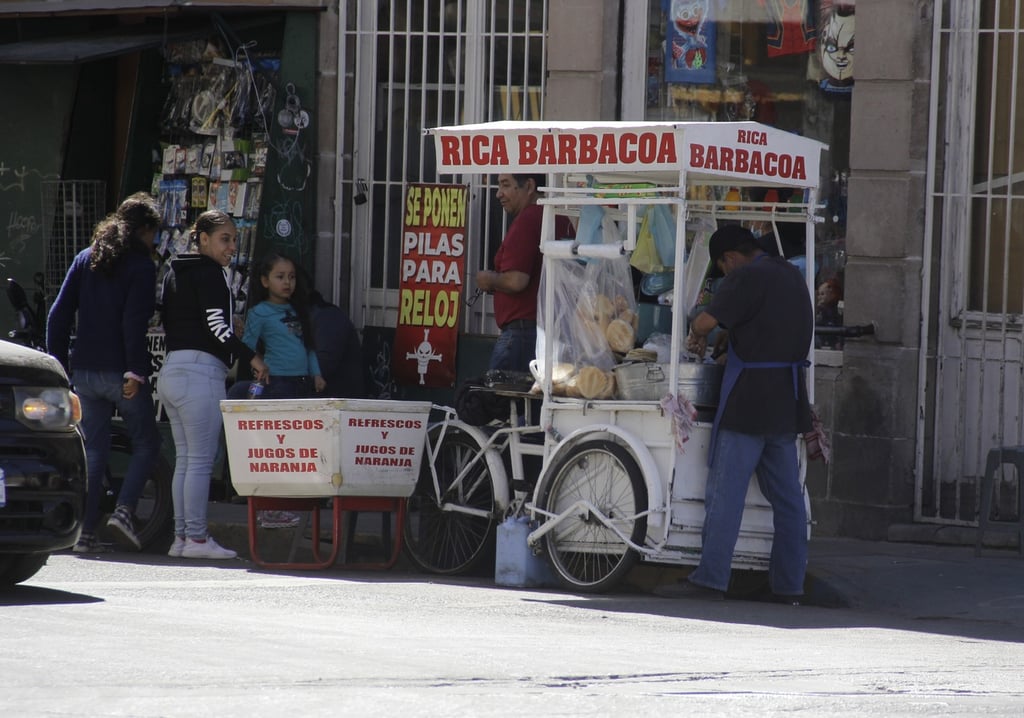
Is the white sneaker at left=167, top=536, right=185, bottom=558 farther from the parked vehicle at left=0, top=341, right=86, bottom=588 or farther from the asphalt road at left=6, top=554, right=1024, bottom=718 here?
the parked vehicle at left=0, top=341, right=86, bottom=588

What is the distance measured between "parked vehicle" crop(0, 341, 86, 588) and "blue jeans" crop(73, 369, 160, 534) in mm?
2315

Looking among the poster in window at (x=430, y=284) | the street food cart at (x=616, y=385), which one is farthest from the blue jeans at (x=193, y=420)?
the poster in window at (x=430, y=284)

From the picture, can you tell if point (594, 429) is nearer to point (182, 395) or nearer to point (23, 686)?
point (182, 395)

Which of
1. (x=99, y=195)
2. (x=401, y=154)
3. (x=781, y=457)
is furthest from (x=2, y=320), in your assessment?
(x=781, y=457)

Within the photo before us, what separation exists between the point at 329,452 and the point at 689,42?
165 inches

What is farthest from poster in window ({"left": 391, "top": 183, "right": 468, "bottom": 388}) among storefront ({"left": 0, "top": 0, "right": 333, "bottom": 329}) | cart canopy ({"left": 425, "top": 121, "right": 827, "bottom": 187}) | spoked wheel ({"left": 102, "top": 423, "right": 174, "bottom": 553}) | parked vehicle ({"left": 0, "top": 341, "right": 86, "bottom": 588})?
parked vehicle ({"left": 0, "top": 341, "right": 86, "bottom": 588})

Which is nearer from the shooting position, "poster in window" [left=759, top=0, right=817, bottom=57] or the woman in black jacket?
the woman in black jacket

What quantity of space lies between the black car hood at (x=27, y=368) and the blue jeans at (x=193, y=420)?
208 centimetres

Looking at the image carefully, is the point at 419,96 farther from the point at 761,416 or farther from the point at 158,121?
the point at 761,416

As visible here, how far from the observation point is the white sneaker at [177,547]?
35.5 feet

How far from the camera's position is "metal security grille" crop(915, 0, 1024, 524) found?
37.5ft

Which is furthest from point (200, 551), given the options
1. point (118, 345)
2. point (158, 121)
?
point (158, 121)

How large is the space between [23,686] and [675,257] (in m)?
4.61

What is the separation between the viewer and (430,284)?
516 inches
